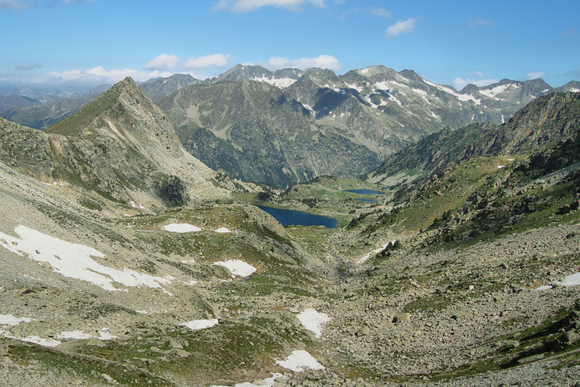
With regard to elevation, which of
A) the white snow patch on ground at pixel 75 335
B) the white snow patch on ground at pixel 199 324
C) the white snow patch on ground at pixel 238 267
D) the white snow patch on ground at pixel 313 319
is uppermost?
the white snow patch on ground at pixel 75 335

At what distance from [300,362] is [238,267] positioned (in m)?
35.5

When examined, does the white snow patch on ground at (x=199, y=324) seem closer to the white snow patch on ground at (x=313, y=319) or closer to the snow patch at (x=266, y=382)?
the snow patch at (x=266, y=382)

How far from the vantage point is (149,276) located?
4581 cm

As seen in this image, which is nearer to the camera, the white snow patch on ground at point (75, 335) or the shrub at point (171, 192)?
the white snow patch on ground at point (75, 335)

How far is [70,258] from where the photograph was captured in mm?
40125

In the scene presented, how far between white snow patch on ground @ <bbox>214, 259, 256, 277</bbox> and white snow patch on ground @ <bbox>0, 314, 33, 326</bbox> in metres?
40.3

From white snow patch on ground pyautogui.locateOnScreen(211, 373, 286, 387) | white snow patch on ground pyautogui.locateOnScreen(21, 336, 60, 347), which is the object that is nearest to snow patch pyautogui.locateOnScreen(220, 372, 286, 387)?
white snow patch on ground pyautogui.locateOnScreen(211, 373, 286, 387)

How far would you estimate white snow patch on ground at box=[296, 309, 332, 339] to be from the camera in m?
44.8

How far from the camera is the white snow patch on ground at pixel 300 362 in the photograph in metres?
32.4

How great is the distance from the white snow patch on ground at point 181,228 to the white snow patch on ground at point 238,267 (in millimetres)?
12836

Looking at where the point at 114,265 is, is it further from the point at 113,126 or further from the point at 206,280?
the point at 113,126

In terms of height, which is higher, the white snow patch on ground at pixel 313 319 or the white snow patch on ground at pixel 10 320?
the white snow patch on ground at pixel 10 320

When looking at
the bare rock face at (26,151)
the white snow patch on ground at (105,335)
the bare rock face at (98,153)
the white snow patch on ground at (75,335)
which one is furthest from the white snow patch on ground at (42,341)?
the bare rock face at (98,153)

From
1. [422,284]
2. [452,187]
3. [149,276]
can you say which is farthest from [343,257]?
[149,276]
